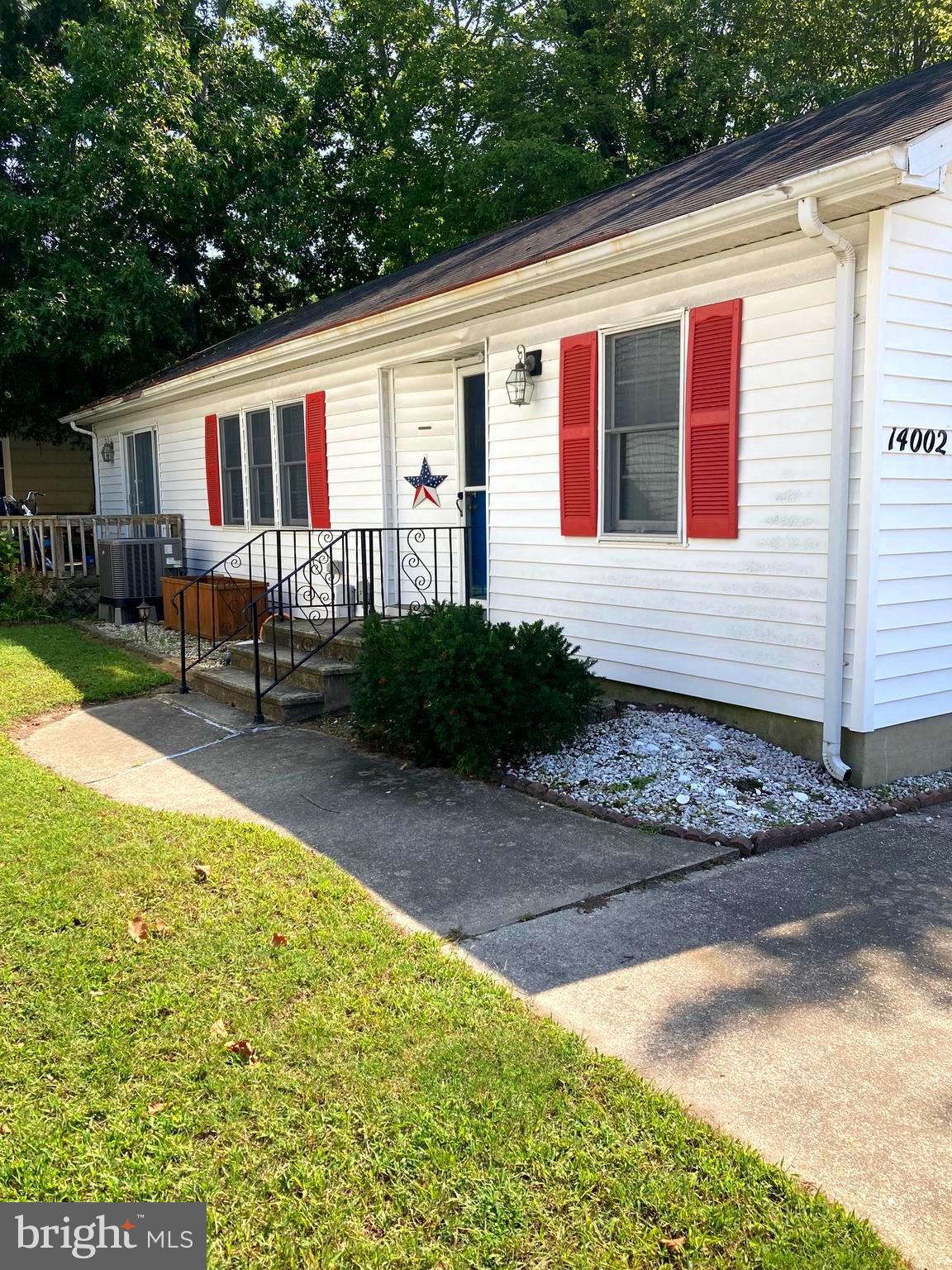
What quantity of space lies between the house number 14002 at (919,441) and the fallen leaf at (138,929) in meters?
4.36

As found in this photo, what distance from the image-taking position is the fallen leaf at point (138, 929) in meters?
3.57

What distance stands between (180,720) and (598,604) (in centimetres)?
321

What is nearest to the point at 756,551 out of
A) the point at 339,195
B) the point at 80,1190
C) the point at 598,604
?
the point at 598,604

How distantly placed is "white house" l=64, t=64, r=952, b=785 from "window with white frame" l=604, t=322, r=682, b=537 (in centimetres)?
2

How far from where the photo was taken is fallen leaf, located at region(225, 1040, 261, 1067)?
284 cm

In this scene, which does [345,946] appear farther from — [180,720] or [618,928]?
[180,720]

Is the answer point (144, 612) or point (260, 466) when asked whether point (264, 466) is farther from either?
point (144, 612)

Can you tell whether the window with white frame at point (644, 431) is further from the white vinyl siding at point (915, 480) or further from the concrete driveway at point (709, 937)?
the concrete driveway at point (709, 937)

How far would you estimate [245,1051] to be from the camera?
2881 mm

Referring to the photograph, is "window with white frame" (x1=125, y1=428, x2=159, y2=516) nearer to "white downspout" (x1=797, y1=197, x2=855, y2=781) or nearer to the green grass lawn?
"white downspout" (x1=797, y1=197, x2=855, y2=781)

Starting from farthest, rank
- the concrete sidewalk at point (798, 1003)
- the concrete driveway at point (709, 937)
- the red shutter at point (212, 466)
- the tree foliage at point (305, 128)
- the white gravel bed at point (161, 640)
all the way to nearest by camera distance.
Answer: the tree foliage at point (305, 128)
the red shutter at point (212, 466)
the white gravel bed at point (161, 640)
the concrete driveway at point (709, 937)
the concrete sidewalk at point (798, 1003)

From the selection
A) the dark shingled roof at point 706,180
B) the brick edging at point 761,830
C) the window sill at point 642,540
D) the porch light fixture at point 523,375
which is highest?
the dark shingled roof at point 706,180

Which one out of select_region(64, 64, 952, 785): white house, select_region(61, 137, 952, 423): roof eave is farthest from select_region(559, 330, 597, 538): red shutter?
select_region(61, 137, 952, 423): roof eave

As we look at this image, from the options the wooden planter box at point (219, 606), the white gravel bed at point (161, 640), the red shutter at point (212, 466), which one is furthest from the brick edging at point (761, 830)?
the red shutter at point (212, 466)
